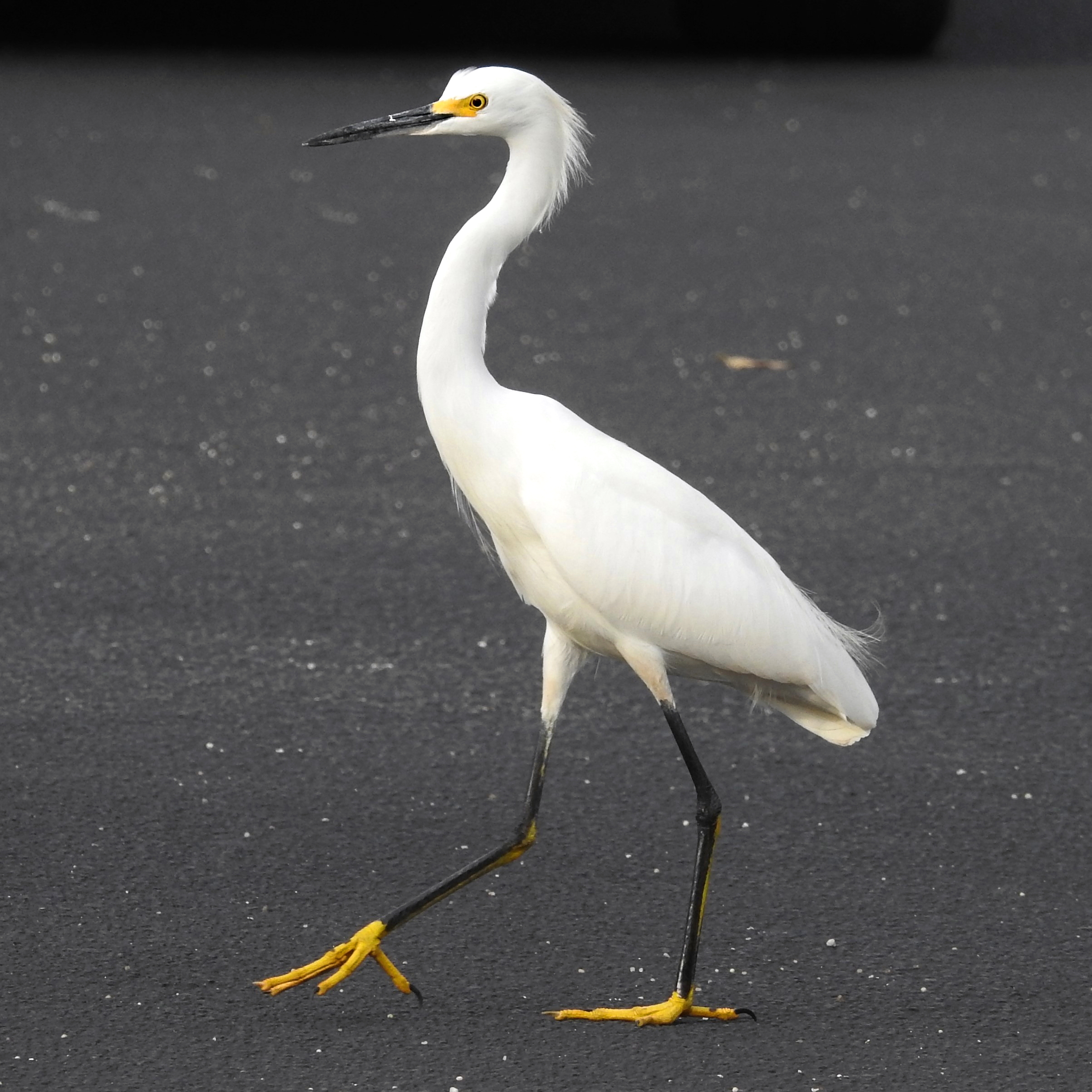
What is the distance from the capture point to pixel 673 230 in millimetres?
8398

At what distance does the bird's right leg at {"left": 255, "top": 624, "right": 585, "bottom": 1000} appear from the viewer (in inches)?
118

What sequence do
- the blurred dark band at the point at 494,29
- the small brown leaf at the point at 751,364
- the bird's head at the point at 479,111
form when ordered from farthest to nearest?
the blurred dark band at the point at 494,29, the small brown leaf at the point at 751,364, the bird's head at the point at 479,111

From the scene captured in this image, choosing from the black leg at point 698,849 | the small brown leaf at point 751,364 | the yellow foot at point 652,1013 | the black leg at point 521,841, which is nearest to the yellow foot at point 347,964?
the black leg at point 521,841

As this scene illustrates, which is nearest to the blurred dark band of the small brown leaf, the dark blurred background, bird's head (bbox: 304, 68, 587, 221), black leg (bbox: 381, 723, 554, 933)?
the dark blurred background

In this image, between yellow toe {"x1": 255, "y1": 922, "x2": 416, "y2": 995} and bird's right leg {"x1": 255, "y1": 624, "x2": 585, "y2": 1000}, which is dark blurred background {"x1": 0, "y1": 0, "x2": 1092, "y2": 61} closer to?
bird's right leg {"x1": 255, "y1": 624, "x2": 585, "y2": 1000}

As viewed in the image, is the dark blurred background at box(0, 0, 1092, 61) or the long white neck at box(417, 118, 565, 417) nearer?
the long white neck at box(417, 118, 565, 417)

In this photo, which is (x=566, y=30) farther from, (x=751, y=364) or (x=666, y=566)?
(x=666, y=566)

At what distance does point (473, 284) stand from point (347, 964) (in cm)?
118

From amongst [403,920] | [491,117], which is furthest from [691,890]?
[491,117]

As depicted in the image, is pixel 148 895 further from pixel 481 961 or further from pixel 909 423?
pixel 909 423

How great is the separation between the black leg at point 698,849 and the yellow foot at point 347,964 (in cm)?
46

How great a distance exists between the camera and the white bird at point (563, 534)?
3.03m

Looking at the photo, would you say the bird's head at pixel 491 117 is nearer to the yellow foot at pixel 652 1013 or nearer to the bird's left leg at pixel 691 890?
the bird's left leg at pixel 691 890

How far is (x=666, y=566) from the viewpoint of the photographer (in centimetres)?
308
